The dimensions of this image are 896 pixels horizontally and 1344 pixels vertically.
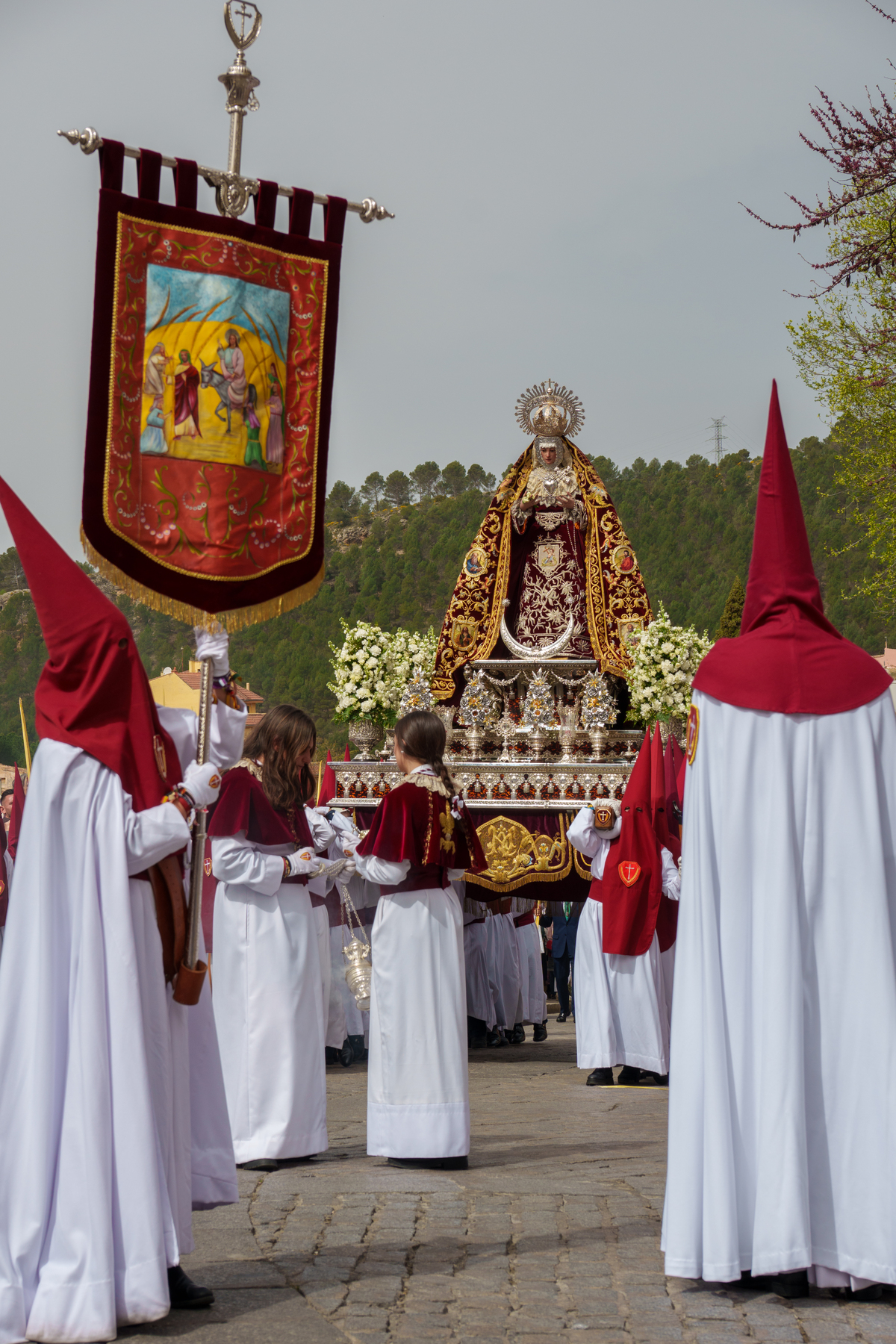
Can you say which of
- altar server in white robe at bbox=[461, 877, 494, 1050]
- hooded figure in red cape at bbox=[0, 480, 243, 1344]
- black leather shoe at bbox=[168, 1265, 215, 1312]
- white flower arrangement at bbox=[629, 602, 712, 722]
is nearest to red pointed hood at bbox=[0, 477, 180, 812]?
hooded figure in red cape at bbox=[0, 480, 243, 1344]

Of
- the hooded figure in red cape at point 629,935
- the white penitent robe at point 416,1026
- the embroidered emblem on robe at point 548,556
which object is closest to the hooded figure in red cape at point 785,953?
the white penitent robe at point 416,1026

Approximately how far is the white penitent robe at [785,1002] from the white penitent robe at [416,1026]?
2.33 m

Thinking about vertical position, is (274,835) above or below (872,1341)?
above

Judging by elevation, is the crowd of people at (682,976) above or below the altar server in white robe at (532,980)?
above

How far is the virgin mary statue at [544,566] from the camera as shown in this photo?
11977 mm

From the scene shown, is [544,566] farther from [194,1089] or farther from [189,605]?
[194,1089]

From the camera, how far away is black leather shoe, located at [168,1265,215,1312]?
158 inches

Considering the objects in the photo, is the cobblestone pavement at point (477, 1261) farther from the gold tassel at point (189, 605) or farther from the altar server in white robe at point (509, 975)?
the altar server in white robe at point (509, 975)

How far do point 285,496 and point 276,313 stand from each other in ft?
2.09

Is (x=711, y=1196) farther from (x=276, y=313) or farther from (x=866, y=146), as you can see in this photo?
(x=866, y=146)

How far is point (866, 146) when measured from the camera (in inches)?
328

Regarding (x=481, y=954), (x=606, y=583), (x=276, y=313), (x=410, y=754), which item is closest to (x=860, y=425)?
(x=606, y=583)

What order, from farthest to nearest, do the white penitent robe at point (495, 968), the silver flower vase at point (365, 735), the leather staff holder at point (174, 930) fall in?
1. the white penitent robe at point (495, 968)
2. the silver flower vase at point (365, 735)
3. the leather staff holder at point (174, 930)

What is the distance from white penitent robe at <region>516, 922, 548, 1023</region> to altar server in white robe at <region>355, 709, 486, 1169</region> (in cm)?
643
